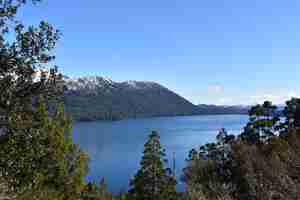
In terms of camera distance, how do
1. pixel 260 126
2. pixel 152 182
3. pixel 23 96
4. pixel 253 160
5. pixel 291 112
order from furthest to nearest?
pixel 260 126 → pixel 291 112 → pixel 152 182 → pixel 253 160 → pixel 23 96

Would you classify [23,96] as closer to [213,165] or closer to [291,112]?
[213,165]

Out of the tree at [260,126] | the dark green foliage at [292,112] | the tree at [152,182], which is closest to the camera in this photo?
the tree at [152,182]

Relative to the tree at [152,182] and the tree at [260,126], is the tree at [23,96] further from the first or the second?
the tree at [260,126]

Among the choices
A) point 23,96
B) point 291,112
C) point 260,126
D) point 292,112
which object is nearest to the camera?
point 23,96

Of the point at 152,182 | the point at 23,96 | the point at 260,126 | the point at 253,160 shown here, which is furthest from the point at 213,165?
the point at 23,96

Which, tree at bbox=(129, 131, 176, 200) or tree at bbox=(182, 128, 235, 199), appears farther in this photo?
tree at bbox=(129, 131, 176, 200)

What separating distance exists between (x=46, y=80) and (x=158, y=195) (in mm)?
25355

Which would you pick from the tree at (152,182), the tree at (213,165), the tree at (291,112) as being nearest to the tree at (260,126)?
the tree at (291,112)

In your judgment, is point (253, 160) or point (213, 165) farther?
point (213, 165)

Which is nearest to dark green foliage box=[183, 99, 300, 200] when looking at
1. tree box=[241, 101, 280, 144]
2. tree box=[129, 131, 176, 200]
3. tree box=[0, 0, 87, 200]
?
tree box=[241, 101, 280, 144]

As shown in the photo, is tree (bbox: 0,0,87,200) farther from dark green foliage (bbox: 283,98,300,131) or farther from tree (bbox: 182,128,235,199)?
dark green foliage (bbox: 283,98,300,131)

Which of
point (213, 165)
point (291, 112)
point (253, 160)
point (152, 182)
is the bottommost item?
point (152, 182)

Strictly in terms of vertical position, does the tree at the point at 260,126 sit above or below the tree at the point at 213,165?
above

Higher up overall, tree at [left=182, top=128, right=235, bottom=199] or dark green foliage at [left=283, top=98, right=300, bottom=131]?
dark green foliage at [left=283, top=98, right=300, bottom=131]
